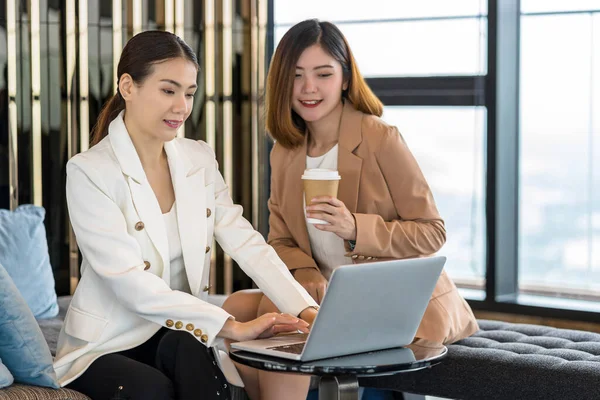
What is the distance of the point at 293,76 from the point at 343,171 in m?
0.32

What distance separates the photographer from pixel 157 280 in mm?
2201

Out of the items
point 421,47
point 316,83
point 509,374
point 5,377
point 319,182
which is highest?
point 421,47

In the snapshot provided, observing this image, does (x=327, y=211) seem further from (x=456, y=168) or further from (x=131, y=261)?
(x=456, y=168)

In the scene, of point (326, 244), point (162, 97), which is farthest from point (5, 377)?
point (326, 244)

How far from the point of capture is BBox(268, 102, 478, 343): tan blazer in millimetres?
2797

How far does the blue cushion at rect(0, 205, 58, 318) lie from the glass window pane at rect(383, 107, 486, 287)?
1.76 m

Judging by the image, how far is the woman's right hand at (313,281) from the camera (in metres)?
2.80

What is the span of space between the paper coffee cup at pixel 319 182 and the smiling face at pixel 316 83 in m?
0.50

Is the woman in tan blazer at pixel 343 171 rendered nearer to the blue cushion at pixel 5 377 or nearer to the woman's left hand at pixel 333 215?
the woman's left hand at pixel 333 215

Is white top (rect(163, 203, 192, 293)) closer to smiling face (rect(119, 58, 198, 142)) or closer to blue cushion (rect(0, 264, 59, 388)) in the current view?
smiling face (rect(119, 58, 198, 142))

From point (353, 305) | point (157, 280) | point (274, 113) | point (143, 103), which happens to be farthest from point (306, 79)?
point (353, 305)

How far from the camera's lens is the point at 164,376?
7.20 feet

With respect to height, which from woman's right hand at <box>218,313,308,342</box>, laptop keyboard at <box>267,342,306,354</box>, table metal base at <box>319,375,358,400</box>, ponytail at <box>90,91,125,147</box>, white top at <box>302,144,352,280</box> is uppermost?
ponytail at <box>90,91,125,147</box>

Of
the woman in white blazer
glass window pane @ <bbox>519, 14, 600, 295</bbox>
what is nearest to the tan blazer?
the woman in white blazer
